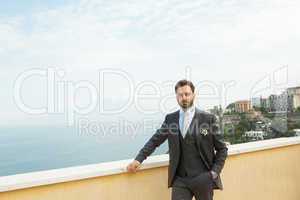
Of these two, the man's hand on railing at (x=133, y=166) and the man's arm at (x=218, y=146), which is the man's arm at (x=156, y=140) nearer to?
the man's hand on railing at (x=133, y=166)

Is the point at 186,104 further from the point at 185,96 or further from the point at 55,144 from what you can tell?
the point at 55,144

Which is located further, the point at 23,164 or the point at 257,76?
the point at 257,76

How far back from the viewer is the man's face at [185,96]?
186 cm

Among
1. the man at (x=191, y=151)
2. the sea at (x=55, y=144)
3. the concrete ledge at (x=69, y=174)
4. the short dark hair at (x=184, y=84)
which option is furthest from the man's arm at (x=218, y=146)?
the sea at (x=55, y=144)

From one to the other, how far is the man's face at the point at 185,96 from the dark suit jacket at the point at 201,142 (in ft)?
0.24

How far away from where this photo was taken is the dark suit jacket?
1.85 metres

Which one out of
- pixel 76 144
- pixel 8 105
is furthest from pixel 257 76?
pixel 8 105

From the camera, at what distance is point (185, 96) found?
188 centimetres

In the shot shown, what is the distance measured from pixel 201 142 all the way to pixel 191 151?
0.08m

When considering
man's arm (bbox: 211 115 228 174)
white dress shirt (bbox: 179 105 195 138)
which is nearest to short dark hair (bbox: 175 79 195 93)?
white dress shirt (bbox: 179 105 195 138)

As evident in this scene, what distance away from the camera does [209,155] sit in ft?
6.10

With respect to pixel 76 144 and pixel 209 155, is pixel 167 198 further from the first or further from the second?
pixel 76 144

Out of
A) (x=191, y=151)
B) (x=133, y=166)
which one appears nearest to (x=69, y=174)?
(x=133, y=166)

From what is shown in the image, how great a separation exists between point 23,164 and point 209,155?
1.28 metres
